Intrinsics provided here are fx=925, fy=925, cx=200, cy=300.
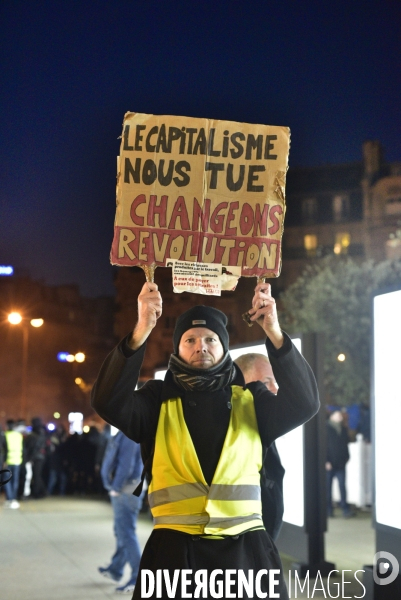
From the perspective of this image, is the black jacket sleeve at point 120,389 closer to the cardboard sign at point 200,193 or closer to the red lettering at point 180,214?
the cardboard sign at point 200,193

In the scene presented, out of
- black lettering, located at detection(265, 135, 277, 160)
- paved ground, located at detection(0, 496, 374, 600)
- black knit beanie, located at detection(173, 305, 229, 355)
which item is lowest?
paved ground, located at detection(0, 496, 374, 600)

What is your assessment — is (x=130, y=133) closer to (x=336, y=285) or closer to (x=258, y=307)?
(x=258, y=307)

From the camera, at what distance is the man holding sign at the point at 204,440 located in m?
4.02

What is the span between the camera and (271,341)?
4.29 meters

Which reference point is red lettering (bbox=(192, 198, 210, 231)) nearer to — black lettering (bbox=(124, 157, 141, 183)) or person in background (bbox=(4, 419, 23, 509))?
black lettering (bbox=(124, 157, 141, 183))

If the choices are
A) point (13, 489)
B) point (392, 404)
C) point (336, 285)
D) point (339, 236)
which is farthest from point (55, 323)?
point (392, 404)

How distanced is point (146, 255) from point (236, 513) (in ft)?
4.93

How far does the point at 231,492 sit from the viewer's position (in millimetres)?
4129

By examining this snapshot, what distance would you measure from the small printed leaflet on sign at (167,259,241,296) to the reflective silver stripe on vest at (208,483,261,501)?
1.07 m

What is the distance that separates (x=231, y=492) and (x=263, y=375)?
2817 millimetres

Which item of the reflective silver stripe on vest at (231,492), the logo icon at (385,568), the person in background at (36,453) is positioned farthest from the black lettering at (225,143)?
the person in background at (36,453)

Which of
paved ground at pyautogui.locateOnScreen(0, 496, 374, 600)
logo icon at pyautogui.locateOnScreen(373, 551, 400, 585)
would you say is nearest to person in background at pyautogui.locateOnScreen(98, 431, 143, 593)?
paved ground at pyautogui.locateOnScreen(0, 496, 374, 600)

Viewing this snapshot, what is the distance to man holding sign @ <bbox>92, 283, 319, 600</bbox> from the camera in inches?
158

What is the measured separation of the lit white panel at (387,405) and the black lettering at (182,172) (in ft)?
10.9
